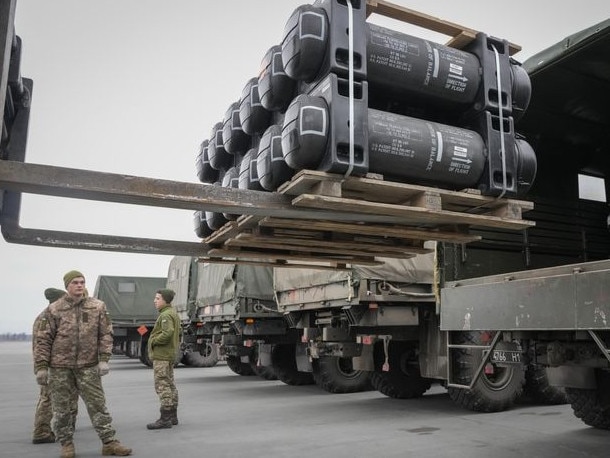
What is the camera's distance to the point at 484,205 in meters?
3.98

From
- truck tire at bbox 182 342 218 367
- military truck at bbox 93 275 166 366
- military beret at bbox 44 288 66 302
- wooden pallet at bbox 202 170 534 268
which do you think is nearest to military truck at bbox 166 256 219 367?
truck tire at bbox 182 342 218 367

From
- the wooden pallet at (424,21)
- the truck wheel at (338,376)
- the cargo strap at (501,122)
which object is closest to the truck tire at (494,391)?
the truck wheel at (338,376)

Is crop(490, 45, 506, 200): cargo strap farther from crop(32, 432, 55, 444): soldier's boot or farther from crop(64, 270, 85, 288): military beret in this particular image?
crop(32, 432, 55, 444): soldier's boot

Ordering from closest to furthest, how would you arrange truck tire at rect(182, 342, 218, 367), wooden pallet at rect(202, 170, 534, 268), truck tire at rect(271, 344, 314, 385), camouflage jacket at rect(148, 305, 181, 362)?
wooden pallet at rect(202, 170, 534, 268), camouflage jacket at rect(148, 305, 181, 362), truck tire at rect(271, 344, 314, 385), truck tire at rect(182, 342, 218, 367)

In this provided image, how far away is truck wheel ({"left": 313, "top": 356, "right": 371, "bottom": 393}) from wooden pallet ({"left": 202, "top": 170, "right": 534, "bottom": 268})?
4993mm

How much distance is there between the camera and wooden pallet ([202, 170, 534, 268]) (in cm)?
347

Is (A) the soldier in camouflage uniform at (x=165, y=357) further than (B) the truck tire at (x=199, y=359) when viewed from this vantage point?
No

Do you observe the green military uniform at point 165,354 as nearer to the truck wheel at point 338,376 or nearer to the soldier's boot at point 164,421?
the soldier's boot at point 164,421

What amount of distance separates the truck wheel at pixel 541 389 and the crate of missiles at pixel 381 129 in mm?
4154

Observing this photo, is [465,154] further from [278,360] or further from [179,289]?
[179,289]

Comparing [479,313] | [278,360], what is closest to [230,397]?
[278,360]

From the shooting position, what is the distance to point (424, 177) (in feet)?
12.2

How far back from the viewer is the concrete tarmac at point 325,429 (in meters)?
5.49

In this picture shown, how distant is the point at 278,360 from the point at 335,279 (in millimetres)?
4037
